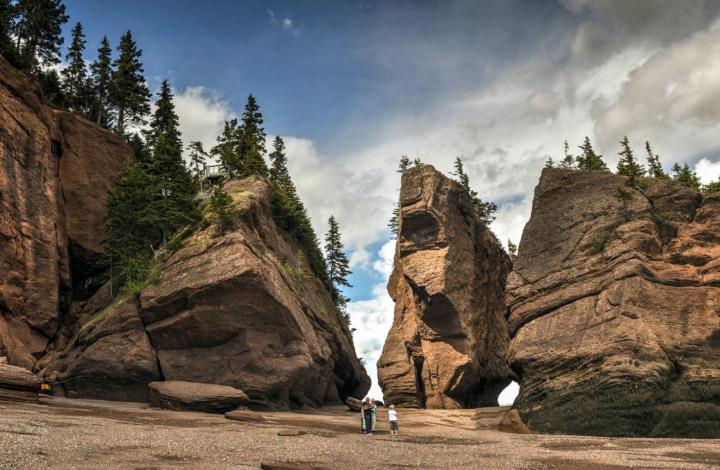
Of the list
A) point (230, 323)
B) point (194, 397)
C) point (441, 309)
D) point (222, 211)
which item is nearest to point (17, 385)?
point (194, 397)

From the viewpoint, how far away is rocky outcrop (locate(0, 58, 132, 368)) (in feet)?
119

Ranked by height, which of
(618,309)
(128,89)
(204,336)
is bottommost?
(204,336)

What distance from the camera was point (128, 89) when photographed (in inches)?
2525

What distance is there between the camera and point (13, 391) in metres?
24.0

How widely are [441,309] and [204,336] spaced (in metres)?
23.6

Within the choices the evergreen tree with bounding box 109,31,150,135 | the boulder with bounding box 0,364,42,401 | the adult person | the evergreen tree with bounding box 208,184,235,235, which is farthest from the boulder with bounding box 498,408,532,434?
the evergreen tree with bounding box 109,31,150,135

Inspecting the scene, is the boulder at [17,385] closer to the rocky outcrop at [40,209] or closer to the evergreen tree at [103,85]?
the rocky outcrop at [40,209]

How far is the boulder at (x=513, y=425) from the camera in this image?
3080cm

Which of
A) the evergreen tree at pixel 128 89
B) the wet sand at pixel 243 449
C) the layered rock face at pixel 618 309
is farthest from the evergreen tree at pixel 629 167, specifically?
the evergreen tree at pixel 128 89

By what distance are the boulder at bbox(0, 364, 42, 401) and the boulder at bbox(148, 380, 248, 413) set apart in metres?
6.64

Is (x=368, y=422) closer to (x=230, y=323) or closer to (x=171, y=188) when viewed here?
(x=230, y=323)

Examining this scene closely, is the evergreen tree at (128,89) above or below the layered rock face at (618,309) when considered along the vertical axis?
above

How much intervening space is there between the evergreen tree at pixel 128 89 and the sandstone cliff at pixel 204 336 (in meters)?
33.5

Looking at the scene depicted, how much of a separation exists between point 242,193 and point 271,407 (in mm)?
21136
